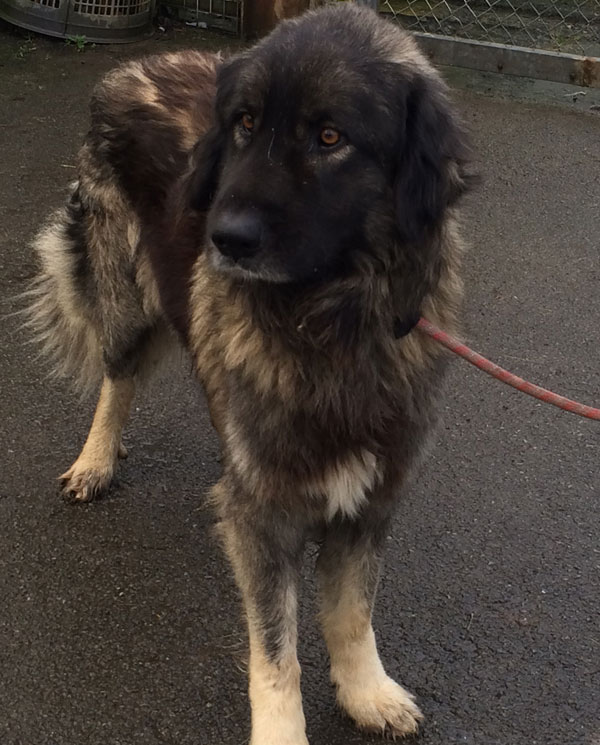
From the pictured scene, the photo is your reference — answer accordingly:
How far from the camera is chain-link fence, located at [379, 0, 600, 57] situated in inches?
307

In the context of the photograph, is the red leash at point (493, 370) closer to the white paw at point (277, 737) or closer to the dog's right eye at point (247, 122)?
the dog's right eye at point (247, 122)

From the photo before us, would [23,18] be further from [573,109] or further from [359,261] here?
[359,261]

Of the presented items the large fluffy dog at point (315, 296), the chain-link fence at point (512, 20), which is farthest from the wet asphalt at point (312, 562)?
the chain-link fence at point (512, 20)

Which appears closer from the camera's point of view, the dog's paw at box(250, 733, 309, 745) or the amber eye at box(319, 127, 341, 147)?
the amber eye at box(319, 127, 341, 147)

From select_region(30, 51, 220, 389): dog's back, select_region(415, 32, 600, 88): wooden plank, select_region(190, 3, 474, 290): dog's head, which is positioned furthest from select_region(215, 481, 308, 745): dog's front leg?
select_region(415, 32, 600, 88): wooden plank

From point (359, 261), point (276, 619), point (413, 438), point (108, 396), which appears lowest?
point (108, 396)

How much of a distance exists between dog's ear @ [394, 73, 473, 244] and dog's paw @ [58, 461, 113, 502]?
1829mm

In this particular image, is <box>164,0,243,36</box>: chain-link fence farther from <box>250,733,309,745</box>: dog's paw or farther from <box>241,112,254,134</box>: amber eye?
<box>250,733,309,745</box>: dog's paw

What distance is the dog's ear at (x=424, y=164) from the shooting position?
2180mm

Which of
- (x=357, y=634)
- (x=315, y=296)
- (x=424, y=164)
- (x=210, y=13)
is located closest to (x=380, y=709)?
(x=357, y=634)

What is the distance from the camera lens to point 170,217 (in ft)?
9.99

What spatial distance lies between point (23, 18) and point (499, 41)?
3.72 m

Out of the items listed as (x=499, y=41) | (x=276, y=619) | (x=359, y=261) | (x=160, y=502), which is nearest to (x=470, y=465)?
(x=160, y=502)

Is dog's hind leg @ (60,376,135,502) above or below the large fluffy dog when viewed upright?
below
